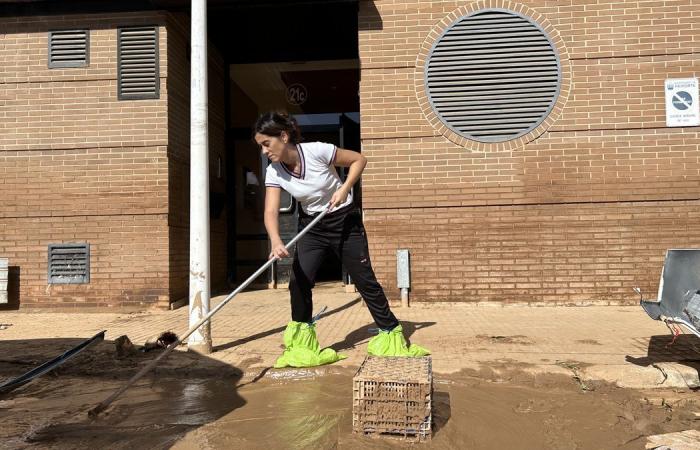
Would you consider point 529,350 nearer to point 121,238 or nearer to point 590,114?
point 590,114

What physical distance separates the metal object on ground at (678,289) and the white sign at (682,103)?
385 cm

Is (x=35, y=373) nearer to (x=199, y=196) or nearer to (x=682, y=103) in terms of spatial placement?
(x=199, y=196)

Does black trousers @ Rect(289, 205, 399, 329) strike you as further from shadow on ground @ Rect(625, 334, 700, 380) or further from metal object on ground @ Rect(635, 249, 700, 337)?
shadow on ground @ Rect(625, 334, 700, 380)

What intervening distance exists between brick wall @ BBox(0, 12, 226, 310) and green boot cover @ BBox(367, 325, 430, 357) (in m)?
3.82

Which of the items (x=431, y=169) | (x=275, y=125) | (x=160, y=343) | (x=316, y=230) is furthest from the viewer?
(x=431, y=169)

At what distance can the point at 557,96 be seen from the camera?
661 cm

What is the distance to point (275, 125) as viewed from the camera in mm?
3729

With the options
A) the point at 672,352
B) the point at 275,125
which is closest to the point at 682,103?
the point at 672,352

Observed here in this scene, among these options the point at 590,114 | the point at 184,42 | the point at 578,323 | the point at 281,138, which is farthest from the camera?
the point at 184,42

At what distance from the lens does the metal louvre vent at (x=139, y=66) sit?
689cm

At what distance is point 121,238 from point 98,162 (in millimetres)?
1091

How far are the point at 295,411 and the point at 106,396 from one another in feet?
4.65

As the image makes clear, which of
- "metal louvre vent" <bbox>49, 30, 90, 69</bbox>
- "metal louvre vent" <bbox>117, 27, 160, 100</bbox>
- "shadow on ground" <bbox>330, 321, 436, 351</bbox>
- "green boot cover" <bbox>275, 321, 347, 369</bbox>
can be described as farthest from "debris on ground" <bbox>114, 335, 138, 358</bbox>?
"metal louvre vent" <bbox>49, 30, 90, 69</bbox>

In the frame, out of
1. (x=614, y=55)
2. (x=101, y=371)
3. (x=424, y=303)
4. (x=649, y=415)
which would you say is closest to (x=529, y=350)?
(x=649, y=415)
